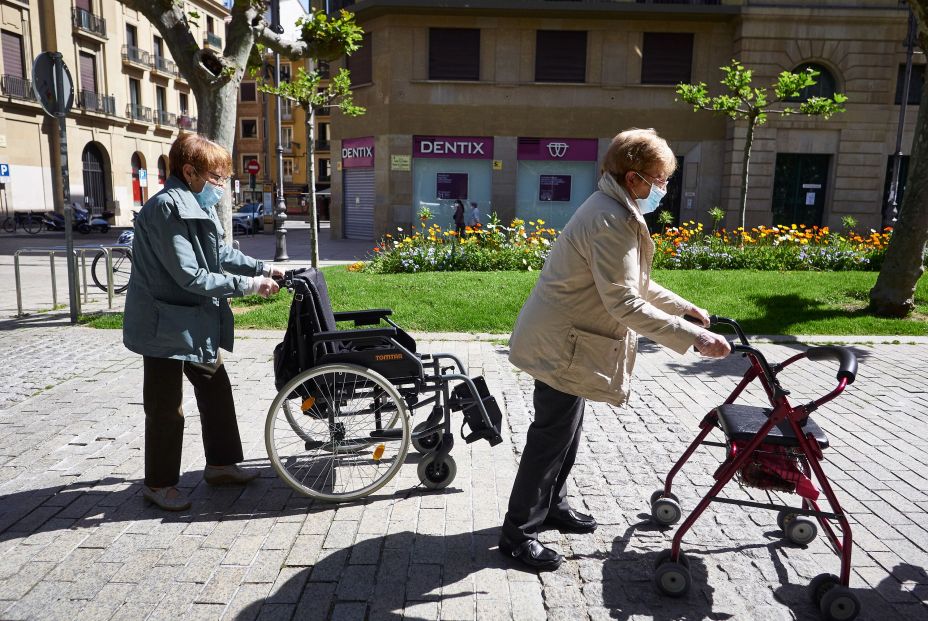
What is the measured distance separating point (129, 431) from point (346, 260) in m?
13.6

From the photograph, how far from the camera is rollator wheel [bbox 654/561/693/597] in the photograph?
116 inches

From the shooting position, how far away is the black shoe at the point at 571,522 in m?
3.52

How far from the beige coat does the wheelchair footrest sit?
762mm

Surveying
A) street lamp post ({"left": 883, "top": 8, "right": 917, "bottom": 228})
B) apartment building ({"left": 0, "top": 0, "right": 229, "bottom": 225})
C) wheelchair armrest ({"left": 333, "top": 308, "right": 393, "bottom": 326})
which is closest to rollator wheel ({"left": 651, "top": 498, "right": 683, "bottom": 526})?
wheelchair armrest ({"left": 333, "top": 308, "right": 393, "bottom": 326})

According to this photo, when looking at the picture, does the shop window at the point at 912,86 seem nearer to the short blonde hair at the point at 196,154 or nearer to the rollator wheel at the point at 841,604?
the rollator wheel at the point at 841,604

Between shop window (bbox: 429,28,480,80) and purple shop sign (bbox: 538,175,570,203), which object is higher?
shop window (bbox: 429,28,480,80)

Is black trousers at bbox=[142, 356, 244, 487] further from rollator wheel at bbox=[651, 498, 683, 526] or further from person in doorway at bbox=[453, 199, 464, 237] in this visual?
person in doorway at bbox=[453, 199, 464, 237]

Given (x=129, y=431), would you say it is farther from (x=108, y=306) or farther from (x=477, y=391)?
(x=108, y=306)

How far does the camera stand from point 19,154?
115 feet

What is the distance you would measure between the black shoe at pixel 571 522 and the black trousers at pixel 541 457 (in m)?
0.29

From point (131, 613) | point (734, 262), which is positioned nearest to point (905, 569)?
point (131, 613)

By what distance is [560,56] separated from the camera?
2362 cm

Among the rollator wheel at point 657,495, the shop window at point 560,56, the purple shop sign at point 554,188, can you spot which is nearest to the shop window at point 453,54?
the shop window at point 560,56

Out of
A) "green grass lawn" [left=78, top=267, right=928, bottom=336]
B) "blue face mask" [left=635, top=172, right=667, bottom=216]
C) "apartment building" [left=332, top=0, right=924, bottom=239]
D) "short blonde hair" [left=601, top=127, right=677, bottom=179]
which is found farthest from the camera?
"apartment building" [left=332, top=0, right=924, bottom=239]
